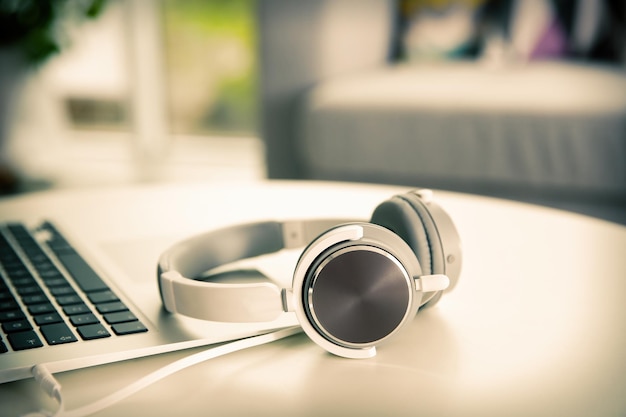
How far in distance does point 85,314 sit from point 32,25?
259 centimetres

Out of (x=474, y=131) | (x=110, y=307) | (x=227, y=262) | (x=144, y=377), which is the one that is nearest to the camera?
(x=144, y=377)

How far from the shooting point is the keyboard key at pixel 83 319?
490 mm

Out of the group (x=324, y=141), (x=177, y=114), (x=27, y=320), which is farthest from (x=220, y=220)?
(x=177, y=114)

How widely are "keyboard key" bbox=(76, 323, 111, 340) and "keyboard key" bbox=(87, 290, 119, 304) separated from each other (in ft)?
0.17

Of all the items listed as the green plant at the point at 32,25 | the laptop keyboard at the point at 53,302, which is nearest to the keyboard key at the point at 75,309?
the laptop keyboard at the point at 53,302

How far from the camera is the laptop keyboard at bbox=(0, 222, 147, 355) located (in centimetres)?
47

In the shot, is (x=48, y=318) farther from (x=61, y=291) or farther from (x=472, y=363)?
(x=472, y=363)

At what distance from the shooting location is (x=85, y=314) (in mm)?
505

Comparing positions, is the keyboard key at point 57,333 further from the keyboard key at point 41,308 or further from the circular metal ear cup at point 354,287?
the circular metal ear cup at point 354,287

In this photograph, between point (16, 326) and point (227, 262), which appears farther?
point (227, 262)

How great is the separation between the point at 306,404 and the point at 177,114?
313 cm

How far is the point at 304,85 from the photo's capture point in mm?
1822

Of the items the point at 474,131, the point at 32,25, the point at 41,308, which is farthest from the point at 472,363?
the point at 32,25

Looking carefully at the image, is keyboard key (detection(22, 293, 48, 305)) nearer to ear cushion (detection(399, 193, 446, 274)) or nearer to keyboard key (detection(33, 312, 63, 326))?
keyboard key (detection(33, 312, 63, 326))
